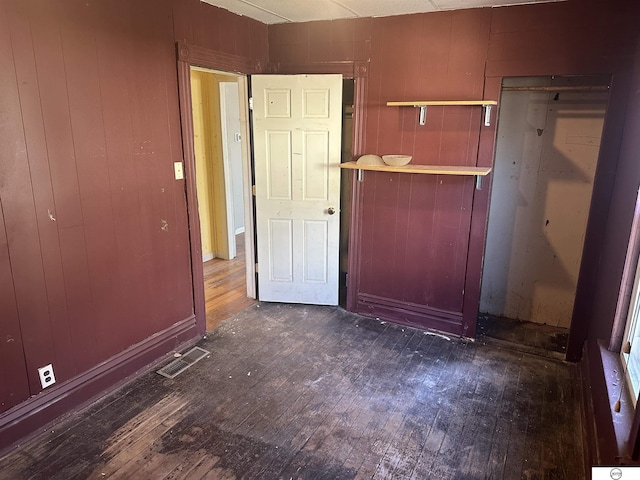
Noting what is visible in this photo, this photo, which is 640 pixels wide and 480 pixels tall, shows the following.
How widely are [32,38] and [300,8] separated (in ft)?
5.76

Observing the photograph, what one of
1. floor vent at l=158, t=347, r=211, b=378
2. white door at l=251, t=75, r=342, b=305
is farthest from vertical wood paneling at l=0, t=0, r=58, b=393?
white door at l=251, t=75, r=342, b=305

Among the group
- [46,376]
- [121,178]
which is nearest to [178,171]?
[121,178]

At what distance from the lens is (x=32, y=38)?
81.3 inches

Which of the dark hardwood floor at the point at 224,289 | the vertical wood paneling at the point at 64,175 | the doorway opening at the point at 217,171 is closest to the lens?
the vertical wood paneling at the point at 64,175

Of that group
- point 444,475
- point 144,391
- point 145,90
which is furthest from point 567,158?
point 144,391

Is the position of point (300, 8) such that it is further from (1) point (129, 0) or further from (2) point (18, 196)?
(2) point (18, 196)

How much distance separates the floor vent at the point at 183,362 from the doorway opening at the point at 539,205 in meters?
2.25

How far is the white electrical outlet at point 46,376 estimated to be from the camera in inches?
91.4

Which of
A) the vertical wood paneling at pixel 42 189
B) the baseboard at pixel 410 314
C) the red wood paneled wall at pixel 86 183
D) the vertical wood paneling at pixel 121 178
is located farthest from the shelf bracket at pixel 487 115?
the vertical wood paneling at pixel 42 189

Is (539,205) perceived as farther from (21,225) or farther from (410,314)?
(21,225)

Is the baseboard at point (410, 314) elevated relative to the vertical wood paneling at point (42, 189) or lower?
lower

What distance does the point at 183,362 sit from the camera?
9.87 feet

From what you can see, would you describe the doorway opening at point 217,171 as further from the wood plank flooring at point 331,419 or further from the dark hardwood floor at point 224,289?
the wood plank flooring at point 331,419

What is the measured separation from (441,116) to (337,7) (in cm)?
107
